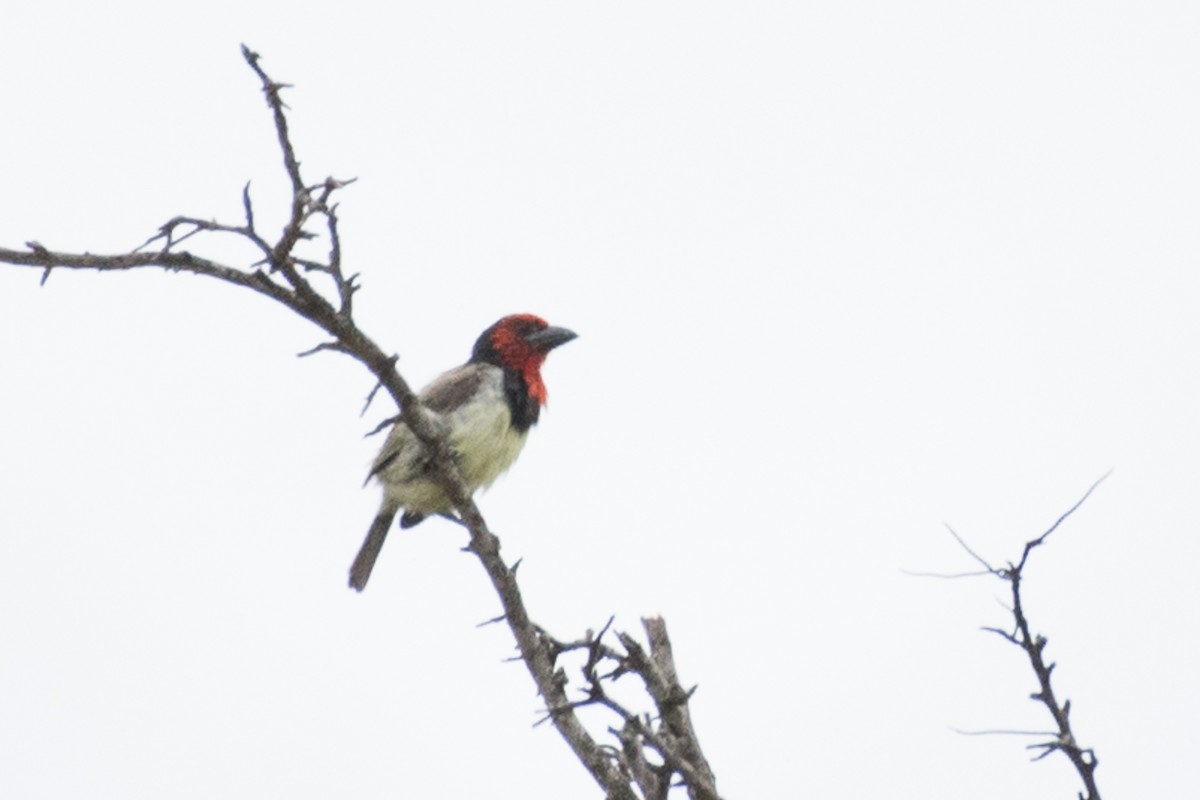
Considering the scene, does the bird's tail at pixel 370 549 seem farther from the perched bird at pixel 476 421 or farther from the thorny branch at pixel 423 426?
the thorny branch at pixel 423 426

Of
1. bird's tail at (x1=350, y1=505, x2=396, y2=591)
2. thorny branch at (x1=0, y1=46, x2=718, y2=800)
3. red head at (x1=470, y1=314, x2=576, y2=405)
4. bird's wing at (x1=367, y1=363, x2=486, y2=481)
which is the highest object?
red head at (x1=470, y1=314, x2=576, y2=405)

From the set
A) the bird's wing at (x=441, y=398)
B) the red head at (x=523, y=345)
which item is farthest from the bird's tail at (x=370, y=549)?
the red head at (x=523, y=345)

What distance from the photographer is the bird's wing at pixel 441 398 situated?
7.64 metres

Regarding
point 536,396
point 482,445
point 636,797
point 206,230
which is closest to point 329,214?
point 206,230

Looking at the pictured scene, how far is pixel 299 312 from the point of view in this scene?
3.77 meters

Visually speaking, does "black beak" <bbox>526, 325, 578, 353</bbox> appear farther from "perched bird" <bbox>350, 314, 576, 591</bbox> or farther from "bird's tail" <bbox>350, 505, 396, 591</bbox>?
"bird's tail" <bbox>350, 505, 396, 591</bbox>

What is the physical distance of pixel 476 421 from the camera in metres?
7.52

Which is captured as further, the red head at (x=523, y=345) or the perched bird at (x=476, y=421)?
the red head at (x=523, y=345)

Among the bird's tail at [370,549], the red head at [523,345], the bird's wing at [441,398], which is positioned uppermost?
the red head at [523,345]

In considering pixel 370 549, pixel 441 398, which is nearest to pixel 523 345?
pixel 441 398

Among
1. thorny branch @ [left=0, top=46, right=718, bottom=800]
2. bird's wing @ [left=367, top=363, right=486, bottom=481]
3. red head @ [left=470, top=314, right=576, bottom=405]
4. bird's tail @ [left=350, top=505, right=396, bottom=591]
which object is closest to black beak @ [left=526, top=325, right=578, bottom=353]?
red head @ [left=470, top=314, right=576, bottom=405]

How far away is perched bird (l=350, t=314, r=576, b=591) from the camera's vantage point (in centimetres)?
754

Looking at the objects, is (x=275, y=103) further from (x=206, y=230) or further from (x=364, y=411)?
(x=364, y=411)

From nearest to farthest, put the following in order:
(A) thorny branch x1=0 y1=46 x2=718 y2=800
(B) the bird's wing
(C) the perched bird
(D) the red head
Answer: (A) thorny branch x1=0 y1=46 x2=718 y2=800, (C) the perched bird, (B) the bird's wing, (D) the red head
